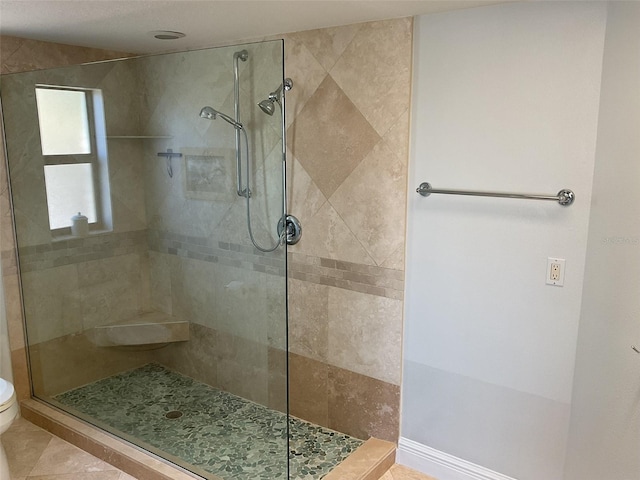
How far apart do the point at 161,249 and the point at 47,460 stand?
1148 mm

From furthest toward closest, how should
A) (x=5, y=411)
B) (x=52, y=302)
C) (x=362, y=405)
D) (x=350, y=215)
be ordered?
(x=52, y=302) → (x=362, y=405) → (x=350, y=215) → (x=5, y=411)

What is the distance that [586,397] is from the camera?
6.23 feet

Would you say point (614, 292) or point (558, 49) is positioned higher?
point (558, 49)

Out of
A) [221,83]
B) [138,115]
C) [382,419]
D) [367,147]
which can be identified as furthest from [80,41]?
[382,419]

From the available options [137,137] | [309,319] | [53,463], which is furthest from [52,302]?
[309,319]

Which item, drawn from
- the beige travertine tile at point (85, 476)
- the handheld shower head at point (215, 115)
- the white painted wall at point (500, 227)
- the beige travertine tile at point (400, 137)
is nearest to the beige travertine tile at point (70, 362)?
the beige travertine tile at point (85, 476)

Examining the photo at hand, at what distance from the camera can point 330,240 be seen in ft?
8.36

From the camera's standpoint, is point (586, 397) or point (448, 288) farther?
point (448, 288)

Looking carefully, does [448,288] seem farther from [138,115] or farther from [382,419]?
[138,115]

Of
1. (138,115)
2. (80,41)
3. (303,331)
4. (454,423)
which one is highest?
(80,41)

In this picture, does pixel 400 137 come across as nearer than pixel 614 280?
No

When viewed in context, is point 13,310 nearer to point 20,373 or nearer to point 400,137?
point 20,373

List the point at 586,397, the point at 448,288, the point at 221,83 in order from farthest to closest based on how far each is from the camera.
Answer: the point at 448,288 < the point at 221,83 < the point at 586,397

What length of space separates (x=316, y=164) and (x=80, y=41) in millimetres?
1425
